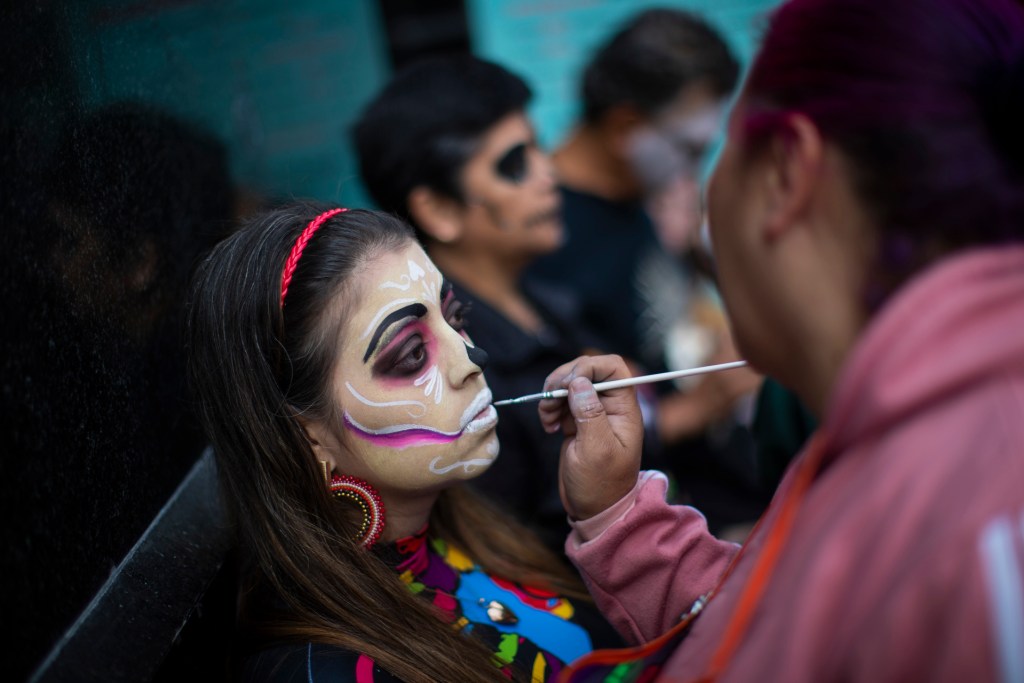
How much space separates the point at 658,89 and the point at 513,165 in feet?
4.04

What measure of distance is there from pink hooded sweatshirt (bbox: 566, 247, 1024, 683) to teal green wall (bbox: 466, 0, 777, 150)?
371 cm

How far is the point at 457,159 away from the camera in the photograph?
2387 mm

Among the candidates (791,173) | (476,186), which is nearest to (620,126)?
(476,186)

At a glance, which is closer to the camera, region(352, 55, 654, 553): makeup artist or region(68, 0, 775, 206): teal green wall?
region(68, 0, 775, 206): teal green wall

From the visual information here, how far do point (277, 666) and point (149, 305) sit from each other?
0.71 metres

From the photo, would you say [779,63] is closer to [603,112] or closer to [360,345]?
[360,345]

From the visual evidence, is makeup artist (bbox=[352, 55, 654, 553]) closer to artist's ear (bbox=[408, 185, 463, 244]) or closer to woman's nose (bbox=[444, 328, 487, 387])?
artist's ear (bbox=[408, 185, 463, 244])

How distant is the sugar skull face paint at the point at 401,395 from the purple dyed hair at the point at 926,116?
2.35 feet

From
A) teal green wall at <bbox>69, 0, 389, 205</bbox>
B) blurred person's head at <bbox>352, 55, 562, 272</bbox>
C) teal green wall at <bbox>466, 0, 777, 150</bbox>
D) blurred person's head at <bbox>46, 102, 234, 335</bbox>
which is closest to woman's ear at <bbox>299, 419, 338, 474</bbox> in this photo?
blurred person's head at <bbox>46, 102, 234, 335</bbox>

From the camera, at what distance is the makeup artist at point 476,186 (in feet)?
7.72

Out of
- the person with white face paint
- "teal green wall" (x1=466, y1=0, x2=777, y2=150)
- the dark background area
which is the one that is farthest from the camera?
"teal green wall" (x1=466, y1=0, x2=777, y2=150)

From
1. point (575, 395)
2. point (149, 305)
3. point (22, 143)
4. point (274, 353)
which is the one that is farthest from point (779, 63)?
point (149, 305)

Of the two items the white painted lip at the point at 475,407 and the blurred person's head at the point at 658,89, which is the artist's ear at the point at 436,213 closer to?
the white painted lip at the point at 475,407

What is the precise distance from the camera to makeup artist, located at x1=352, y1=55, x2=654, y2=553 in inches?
92.6
